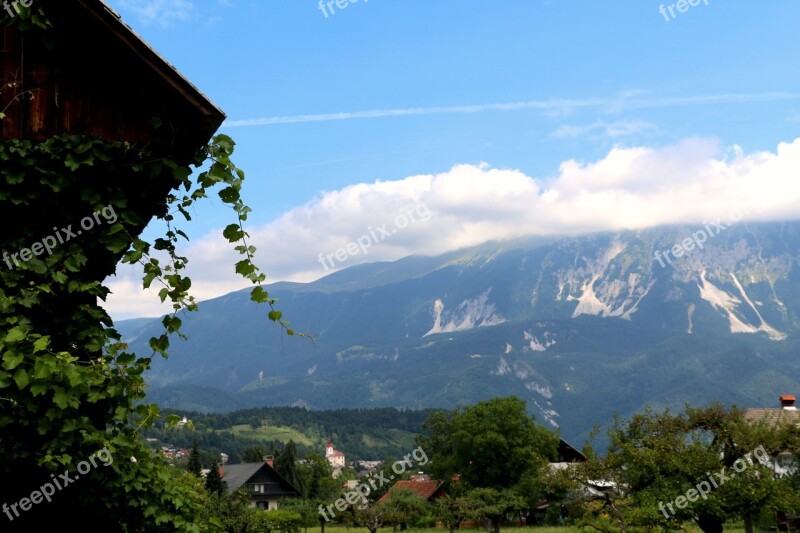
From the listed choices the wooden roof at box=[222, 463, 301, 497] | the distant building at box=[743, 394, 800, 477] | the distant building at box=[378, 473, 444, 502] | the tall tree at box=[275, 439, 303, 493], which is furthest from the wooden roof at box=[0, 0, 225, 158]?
the tall tree at box=[275, 439, 303, 493]

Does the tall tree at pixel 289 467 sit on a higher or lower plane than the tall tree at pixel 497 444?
lower

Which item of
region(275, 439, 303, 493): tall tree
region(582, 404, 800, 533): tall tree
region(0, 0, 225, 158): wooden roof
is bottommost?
region(275, 439, 303, 493): tall tree

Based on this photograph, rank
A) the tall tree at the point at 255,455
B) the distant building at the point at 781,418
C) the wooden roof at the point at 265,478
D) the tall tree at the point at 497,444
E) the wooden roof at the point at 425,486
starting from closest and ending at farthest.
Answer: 1. the distant building at the point at 781,418
2. the tall tree at the point at 497,444
3. the wooden roof at the point at 425,486
4. the wooden roof at the point at 265,478
5. the tall tree at the point at 255,455

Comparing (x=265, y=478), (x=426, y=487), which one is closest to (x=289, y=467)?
(x=265, y=478)

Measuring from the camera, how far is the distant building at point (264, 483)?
Answer: 396 feet

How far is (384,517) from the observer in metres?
58.4

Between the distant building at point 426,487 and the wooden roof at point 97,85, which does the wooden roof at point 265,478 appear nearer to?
the distant building at point 426,487

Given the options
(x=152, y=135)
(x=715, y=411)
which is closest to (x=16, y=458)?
(x=152, y=135)

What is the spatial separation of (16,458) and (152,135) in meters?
3.16

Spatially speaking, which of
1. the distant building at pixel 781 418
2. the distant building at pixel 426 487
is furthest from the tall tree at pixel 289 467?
the distant building at pixel 781 418

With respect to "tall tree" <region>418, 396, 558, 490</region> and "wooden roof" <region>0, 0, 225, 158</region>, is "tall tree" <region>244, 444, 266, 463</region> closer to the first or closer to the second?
"tall tree" <region>418, 396, 558, 490</region>

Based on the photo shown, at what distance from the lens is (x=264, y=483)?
123625 mm

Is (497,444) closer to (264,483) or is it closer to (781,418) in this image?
(781,418)

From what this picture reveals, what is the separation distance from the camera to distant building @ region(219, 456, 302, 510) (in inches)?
4749
